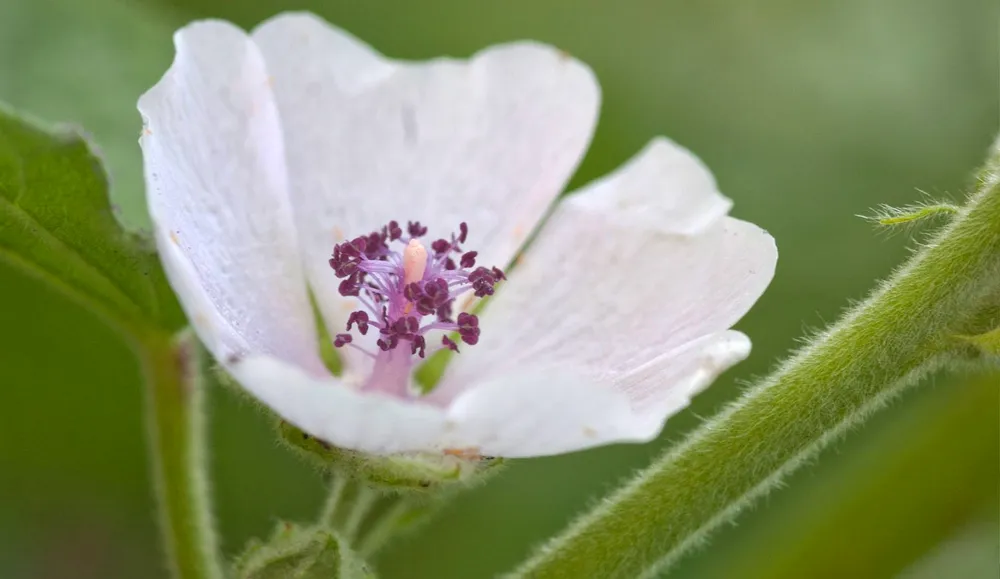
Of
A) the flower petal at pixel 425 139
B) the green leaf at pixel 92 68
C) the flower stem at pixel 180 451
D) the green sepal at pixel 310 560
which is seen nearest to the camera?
the green sepal at pixel 310 560

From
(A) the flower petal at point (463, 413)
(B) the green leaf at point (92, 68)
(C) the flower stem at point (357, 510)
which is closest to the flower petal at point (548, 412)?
(A) the flower petal at point (463, 413)

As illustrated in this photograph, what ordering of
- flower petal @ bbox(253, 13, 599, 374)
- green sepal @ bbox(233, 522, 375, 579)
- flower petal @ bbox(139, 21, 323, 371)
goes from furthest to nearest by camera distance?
flower petal @ bbox(253, 13, 599, 374) → flower petal @ bbox(139, 21, 323, 371) → green sepal @ bbox(233, 522, 375, 579)

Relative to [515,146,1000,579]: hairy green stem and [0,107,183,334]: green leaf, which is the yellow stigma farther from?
[515,146,1000,579]: hairy green stem

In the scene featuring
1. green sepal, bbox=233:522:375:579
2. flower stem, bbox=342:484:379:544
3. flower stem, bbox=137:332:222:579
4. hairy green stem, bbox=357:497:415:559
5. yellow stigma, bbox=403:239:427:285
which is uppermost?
yellow stigma, bbox=403:239:427:285

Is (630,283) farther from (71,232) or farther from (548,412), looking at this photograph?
(71,232)

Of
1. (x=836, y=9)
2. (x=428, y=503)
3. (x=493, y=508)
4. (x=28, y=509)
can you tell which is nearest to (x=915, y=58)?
(x=836, y=9)

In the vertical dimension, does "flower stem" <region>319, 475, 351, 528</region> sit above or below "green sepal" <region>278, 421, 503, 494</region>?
below

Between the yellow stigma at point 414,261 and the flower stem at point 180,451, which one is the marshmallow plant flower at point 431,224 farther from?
the flower stem at point 180,451

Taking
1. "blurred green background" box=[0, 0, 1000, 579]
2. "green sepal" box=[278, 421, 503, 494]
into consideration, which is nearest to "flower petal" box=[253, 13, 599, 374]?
"blurred green background" box=[0, 0, 1000, 579]

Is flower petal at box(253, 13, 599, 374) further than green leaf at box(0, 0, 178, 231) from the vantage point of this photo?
No
